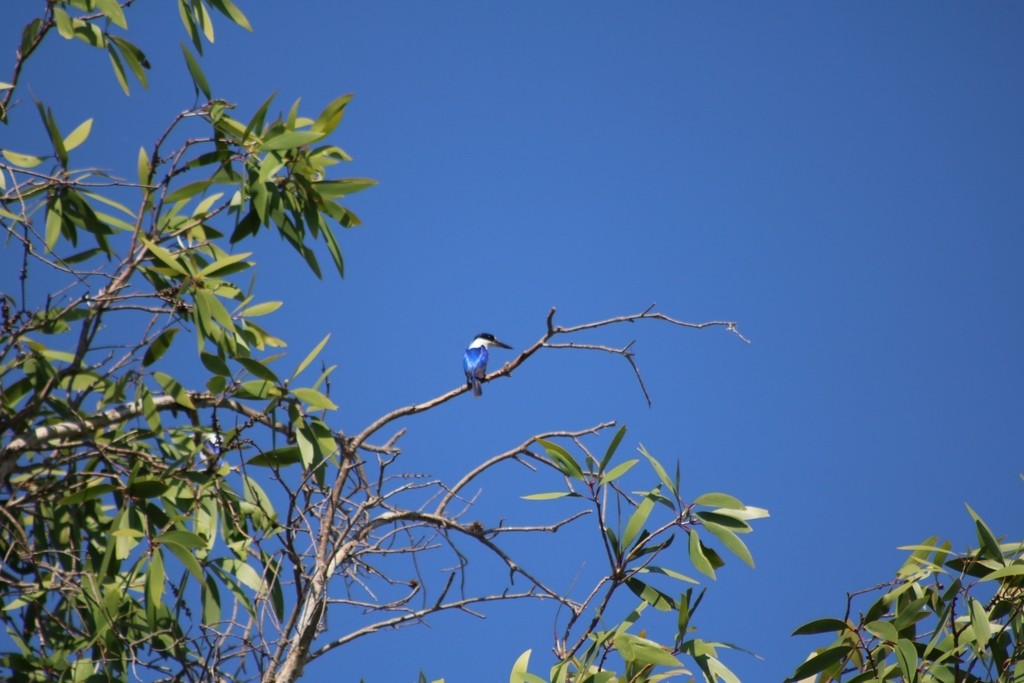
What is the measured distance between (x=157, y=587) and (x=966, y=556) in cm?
229

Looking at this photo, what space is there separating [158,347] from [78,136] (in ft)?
2.83

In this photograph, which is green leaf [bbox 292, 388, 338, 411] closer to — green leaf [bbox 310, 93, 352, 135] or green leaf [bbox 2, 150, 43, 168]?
green leaf [bbox 310, 93, 352, 135]

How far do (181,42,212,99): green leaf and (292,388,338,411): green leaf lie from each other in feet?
2.98

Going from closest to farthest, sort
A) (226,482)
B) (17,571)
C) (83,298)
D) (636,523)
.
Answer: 1. (83,298)
2. (636,523)
3. (226,482)
4. (17,571)

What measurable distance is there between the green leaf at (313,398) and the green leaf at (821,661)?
59.3 inches

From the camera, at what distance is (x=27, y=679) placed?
2574 millimetres

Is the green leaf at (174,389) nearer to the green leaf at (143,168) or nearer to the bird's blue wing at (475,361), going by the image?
the green leaf at (143,168)

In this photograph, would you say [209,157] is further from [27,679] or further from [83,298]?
[27,679]

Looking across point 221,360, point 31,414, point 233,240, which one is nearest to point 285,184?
point 233,240

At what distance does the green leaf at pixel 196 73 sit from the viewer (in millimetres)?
2754

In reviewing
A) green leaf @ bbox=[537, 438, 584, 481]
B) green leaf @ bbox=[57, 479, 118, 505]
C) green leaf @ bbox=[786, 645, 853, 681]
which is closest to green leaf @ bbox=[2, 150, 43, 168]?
green leaf @ bbox=[57, 479, 118, 505]

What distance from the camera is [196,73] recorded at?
2.79 meters

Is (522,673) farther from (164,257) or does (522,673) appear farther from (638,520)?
(164,257)

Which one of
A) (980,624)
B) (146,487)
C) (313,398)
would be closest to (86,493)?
(146,487)
